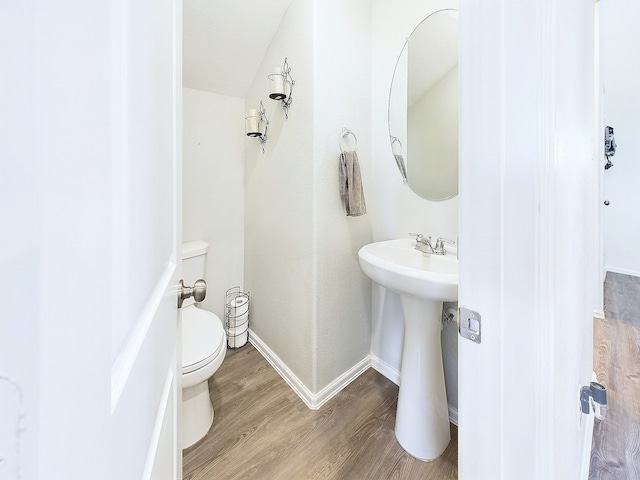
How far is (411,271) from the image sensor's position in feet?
3.30

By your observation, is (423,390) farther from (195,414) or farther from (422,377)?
Result: (195,414)

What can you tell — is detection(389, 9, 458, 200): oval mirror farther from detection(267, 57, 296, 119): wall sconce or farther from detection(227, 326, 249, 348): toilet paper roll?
detection(227, 326, 249, 348): toilet paper roll

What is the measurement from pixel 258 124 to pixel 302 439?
191 cm

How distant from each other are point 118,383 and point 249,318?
2.00 m

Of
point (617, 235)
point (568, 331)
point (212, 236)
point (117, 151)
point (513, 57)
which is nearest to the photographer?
point (117, 151)

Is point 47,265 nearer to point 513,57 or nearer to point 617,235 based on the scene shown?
point 513,57

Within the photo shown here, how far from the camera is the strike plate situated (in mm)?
478

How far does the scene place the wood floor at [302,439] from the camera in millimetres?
1111

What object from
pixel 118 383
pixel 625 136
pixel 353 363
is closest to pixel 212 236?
pixel 353 363

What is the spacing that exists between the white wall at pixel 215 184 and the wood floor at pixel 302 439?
0.86 m

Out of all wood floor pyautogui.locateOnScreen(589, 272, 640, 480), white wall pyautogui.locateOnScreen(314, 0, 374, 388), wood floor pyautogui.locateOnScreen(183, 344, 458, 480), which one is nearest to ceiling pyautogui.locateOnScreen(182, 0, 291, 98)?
white wall pyautogui.locateOnScreen(314, 0, 374, 388)

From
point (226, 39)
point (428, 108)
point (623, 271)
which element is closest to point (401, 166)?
point (428, 108)

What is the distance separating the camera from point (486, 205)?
17.9 inches

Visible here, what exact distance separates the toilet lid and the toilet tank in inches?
11.3
